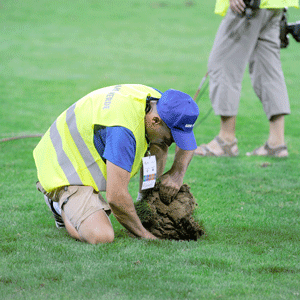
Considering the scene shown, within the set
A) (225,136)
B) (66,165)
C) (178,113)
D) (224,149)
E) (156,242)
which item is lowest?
(224,149)

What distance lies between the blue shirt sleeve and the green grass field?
1.81 ft

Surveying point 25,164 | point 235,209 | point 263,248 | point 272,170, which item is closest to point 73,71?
point 25,164

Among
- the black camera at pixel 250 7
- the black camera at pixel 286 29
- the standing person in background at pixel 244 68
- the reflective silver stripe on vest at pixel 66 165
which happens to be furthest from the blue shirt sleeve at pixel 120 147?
the black camera at pixel 286 29

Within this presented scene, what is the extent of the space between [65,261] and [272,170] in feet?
9.91

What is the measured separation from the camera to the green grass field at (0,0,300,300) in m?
2.82

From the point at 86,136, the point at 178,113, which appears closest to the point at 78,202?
the point at 86,136

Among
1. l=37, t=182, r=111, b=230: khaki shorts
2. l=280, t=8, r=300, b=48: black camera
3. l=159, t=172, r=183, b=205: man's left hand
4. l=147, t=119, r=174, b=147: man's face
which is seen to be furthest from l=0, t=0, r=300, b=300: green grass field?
l=280, t=8, r=300, b=48: black camera

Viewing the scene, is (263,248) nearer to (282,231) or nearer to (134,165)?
(282,231)

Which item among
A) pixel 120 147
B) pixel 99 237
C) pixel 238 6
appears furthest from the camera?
pixel 238 6

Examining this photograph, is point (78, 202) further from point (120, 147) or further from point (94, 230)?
point (120, 147)

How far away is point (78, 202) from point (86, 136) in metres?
0.46

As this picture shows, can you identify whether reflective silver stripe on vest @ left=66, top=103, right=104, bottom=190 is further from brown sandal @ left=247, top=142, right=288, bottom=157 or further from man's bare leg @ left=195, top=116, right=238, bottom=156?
brown sandal @ left=247, top=142, right=288, bottom=157

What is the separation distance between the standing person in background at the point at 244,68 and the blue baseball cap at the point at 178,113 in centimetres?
250

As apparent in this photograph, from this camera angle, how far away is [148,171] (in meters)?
3.61
